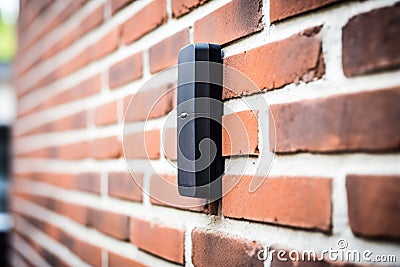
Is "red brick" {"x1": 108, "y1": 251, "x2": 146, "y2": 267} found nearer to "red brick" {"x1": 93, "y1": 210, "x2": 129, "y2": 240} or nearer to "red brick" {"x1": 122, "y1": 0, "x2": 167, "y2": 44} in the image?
"red brick" {"x1": 93, "y1": 210, "x2": 129, "y2": 240}

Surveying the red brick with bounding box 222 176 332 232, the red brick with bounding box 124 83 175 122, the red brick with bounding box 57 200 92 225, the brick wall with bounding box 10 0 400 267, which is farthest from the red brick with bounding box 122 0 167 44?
the red brick with bounding box 57 200 92 225

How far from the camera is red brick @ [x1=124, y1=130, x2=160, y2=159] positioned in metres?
0.90

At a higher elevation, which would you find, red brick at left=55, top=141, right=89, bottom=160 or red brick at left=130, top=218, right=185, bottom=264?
red brick at left=55, top=141, right=89, bottom=160

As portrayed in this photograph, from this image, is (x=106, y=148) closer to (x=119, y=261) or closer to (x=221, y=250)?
(x=119, y=261)

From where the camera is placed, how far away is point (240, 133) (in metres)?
0.67

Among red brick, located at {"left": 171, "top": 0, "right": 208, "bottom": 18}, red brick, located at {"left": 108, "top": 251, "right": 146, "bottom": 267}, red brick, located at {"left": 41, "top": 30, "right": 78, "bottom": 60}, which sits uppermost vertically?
red brick, located at {"left": 41, "top": 30, "right": 78, "bottom": 60}

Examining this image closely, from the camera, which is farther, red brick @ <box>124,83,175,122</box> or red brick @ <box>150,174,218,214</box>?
red brick @ <box>124,83,175,122</box>

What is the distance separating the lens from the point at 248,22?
2.17 ft

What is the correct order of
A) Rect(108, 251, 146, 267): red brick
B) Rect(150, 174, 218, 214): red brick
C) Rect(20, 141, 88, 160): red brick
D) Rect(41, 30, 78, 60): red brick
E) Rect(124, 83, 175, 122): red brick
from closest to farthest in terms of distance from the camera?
Rect(150, 174, 218, 214): red brick → Rect(124, 83, 175, 122): red brick → Rect(108, 251, 146, 267): red brick → Rect(20, 141, 88, 160): red brick → Rect(41, 30, 78, 60): red brick

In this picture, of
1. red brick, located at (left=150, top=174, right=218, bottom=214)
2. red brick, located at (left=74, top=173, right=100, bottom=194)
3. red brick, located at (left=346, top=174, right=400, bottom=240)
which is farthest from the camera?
red brick, located at (left=74, top=173, right=100, bottom=194)

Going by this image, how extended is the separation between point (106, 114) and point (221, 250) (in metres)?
0.56

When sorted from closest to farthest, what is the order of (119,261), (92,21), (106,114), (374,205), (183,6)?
(374,205)
(183,6)
(119,261)
(106,114)
(92,21)

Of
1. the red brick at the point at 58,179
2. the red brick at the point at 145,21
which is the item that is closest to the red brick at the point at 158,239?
the red brick at the point at 145,21

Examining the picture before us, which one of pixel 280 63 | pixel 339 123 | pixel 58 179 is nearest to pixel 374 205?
pixel 339 123
